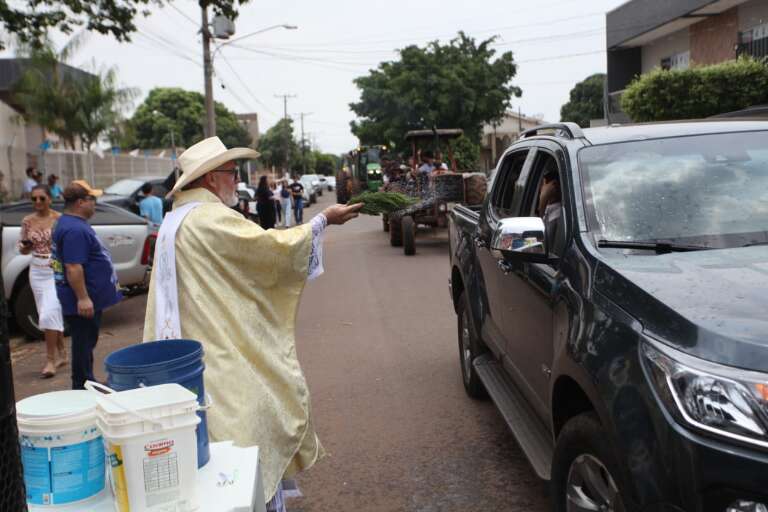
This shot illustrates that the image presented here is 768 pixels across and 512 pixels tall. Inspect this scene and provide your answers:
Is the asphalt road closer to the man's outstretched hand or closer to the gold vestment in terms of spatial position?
the gold vestment

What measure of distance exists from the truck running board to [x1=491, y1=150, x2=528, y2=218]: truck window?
3.36 ft

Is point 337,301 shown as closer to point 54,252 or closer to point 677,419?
point 54,252

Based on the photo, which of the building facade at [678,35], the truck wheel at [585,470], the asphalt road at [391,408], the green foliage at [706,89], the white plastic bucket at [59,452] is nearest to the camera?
the white plastic bucket at [59,452]

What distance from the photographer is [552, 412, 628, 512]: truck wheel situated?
2.55 meters

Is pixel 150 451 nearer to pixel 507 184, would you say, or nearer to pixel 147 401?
pixel 147 401

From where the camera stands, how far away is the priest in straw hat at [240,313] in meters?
3.09

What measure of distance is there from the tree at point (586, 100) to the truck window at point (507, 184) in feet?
194

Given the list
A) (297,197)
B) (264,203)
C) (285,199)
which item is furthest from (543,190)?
(297,197)

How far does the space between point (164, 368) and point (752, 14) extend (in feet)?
79.5

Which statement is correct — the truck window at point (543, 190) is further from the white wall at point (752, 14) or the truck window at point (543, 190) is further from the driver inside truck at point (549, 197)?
the white wall at point (752, 14)

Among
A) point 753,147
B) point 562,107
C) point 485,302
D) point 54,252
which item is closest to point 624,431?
point 753,147

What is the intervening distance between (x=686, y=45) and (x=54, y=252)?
83.4 ft

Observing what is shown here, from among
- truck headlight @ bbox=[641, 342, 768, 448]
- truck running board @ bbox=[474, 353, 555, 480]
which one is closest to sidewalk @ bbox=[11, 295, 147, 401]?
truck running board @ bbox=[474, 353, 555, 480]

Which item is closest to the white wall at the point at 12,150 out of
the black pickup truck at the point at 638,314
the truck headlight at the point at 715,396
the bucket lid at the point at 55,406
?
the black pickup truck at the point at 638,314
